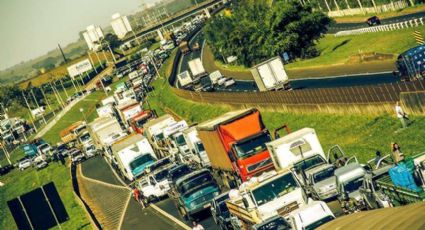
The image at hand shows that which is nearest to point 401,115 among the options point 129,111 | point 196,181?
point 196,181

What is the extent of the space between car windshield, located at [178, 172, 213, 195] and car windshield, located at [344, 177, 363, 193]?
1025 centimetres

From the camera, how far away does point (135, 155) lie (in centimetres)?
5456

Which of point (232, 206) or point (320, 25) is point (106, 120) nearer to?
point (320, 25)

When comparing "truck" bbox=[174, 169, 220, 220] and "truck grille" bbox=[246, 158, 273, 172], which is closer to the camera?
"truck" bbox=[174, 169, 220, 220]

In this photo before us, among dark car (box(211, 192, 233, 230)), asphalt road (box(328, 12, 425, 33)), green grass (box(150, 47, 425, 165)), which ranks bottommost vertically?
asphalt road (box(328, 12, 425, 33))

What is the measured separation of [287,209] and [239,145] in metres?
10.6

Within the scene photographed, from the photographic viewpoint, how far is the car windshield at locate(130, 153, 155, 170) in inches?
2111

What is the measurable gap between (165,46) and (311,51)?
92.5 m

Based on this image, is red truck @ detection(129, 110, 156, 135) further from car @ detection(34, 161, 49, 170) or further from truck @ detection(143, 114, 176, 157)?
car @ detection(34, 161, 49, 170)

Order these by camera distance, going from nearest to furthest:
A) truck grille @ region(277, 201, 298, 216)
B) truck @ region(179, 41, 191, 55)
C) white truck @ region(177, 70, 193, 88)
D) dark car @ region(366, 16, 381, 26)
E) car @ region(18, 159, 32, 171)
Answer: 1. truck grille @ region(277, 201, 298, 216)
2. dark car @ region(366, 16, 381, 26)
3. car @ region(18, 159, 32, 171)
4. white truck @ region(177, 70, 193, 88)
5. truck @ region(179, 41, 191, 55)

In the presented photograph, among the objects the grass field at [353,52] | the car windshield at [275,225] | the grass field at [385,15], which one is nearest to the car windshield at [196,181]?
the car windshield at [275,225]

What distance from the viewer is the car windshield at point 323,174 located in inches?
1186

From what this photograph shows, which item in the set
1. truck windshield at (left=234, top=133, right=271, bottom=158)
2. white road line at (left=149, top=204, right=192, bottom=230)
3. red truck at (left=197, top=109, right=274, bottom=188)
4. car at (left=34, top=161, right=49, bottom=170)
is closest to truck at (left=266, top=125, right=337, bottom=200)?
red truck at (left=197, top=109, right=274, bottom=188)

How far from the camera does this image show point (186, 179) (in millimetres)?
36906
